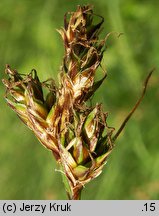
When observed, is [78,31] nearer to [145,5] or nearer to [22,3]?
[145,5]

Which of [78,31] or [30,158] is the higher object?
[78,31]

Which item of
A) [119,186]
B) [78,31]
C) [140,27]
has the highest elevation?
[78,31]

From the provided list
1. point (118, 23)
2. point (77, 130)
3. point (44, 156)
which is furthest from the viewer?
point (44, 156)

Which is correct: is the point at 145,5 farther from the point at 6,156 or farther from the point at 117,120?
the point at 6,156

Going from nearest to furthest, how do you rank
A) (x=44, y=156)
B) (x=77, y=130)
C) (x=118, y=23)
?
(x=77, y=130) < (x=118, y=23) < (x=44, y=156)

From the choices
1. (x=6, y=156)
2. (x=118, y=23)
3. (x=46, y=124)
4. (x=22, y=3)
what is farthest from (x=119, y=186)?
(x=46, y=124)

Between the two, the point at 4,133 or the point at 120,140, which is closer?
the point at 120,140

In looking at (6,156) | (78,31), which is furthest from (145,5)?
(78,31)
